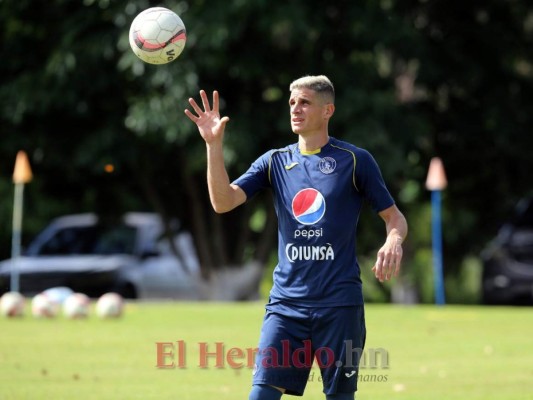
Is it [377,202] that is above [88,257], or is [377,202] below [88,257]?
above

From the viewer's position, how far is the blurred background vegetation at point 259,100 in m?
21.1

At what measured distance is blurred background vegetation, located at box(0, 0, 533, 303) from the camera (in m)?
21.1

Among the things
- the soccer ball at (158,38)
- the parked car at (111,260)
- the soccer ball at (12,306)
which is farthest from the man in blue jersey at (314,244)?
the parked car at (111,260)

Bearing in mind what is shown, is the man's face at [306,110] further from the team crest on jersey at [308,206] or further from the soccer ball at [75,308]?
the soccer ball at [75,308]

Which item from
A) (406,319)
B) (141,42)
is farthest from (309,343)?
(406,319)

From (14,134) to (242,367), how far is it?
12.7 meters

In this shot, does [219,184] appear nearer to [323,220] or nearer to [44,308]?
[323,220]

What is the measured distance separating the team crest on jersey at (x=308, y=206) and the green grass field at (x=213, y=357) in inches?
123

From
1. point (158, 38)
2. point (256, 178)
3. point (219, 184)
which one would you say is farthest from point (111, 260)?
point (219, 184)

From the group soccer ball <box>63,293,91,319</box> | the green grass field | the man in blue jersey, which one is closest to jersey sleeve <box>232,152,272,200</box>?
the man in blue jersey

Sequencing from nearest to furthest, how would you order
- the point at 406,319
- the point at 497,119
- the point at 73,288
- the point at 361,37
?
1. the point at 406,319
2. the point at 361,37
3. the point at 497,119
4. the point at 73,288

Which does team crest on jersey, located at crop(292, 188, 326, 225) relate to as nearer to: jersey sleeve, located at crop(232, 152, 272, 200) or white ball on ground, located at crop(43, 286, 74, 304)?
jersey sleeve, located at crop(232, 152, 272, 200)

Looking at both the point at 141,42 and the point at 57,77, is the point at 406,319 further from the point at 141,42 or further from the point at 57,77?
the point at 141,42

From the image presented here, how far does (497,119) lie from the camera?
923 inches
